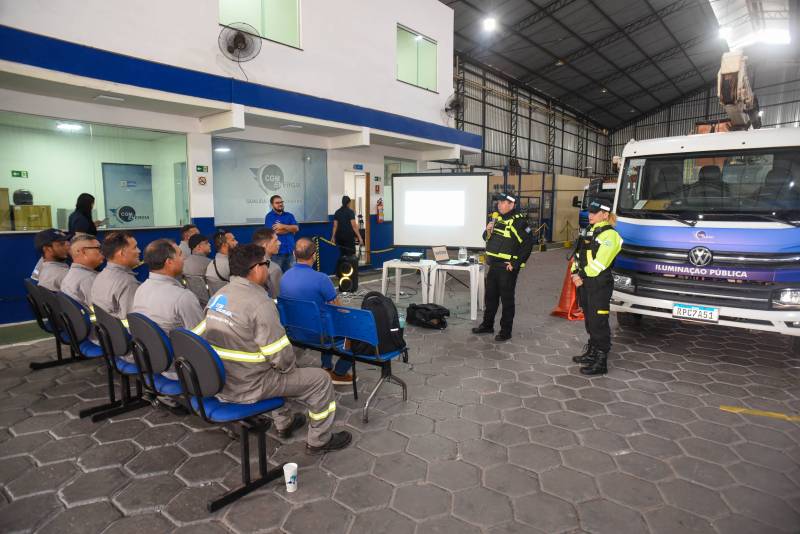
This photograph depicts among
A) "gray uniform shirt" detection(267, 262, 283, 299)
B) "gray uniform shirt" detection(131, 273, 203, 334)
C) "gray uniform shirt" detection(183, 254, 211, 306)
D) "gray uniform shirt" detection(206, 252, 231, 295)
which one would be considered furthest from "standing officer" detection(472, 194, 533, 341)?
"gray uniform shirt" detection(131, 273, 203, 334)

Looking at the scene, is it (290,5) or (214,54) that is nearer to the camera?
(214,54)

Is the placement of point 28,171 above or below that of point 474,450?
above

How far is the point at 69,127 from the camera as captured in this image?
662cm

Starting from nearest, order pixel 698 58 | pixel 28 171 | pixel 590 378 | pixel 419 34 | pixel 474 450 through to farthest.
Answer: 1. pixel 474 450
2. pixel 590 378
3. pixel 28 171
4. pixel 419 34
5. pixel 698 58

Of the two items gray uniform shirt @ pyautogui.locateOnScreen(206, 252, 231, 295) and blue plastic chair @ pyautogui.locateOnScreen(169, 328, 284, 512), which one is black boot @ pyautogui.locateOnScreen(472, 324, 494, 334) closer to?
gray uniform shirt @ pyautogui.locateOnScreen(206, 252, 231, 295)

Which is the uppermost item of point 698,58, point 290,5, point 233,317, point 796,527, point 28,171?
point 698,58

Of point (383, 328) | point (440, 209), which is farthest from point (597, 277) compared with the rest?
point (440, 209)

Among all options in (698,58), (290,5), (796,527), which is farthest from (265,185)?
(698,58)

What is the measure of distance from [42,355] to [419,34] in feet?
34.7

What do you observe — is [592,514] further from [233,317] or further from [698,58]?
[698,58]

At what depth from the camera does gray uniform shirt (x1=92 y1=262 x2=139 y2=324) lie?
3.44 meters

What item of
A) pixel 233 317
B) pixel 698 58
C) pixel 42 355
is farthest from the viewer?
pixel 698 58

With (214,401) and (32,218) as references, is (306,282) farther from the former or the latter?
(32,218)

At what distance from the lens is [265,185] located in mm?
9359
